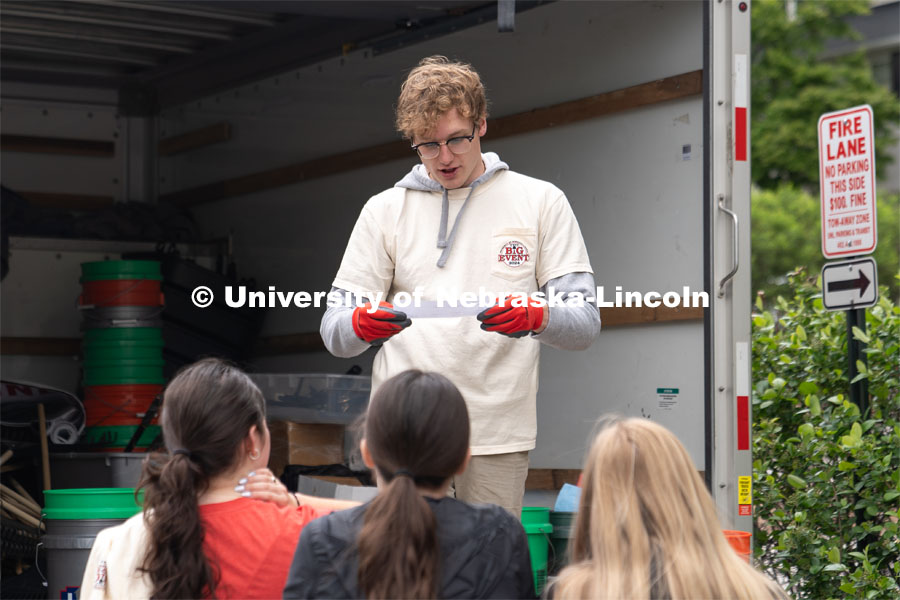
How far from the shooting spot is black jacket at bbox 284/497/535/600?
227 centimetres

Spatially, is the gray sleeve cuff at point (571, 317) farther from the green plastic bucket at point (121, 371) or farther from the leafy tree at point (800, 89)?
the leafy tree at point (800, 89)

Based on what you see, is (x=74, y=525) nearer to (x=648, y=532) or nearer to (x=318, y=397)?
(x=318, y=397)

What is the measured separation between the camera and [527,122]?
5113 millimetres

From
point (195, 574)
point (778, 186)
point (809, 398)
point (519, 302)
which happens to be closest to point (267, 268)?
point (809, 398)

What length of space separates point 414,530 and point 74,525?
2.70 metres

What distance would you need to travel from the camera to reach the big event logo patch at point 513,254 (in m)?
3.39

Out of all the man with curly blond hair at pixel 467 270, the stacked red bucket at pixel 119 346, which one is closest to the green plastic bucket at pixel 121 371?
the stacked red bucket at pixel 119 346

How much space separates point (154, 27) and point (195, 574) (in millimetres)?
4862

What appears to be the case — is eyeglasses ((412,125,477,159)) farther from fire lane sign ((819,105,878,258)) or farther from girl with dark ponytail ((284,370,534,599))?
fire lane sign ((819,105,878,258))

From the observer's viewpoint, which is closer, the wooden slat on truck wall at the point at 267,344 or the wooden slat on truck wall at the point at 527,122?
the wooden slat on truck wall at the point at 527,122

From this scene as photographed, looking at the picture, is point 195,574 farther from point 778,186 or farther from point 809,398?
point 778,186

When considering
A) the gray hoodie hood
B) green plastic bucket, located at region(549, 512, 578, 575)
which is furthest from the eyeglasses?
green plastic bucket, located at region(549, 512, 578, 575)

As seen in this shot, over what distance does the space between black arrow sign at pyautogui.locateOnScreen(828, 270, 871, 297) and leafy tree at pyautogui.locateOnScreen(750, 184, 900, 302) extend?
17.7m

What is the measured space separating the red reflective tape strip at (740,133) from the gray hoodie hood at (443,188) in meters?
1.20
